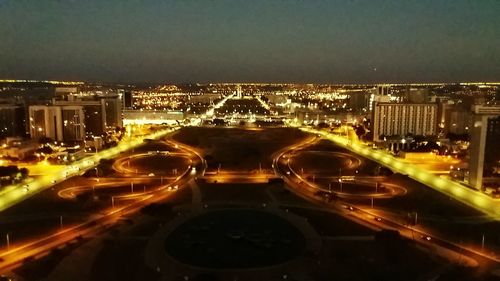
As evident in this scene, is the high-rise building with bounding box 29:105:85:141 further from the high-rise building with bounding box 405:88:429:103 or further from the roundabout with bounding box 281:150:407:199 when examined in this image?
the high-rise building with bounding box 405:88:429:103

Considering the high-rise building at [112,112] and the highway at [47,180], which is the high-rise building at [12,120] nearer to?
the high-rise building at [112,112]

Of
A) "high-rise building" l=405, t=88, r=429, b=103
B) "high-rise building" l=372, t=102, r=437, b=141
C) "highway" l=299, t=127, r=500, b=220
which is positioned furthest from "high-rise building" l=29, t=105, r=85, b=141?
"high-rise building" l=405, t=88, r=429, b=103

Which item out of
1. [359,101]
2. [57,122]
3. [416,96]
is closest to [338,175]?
[416,96]

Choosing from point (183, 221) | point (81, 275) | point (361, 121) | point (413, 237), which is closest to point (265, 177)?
point (183, 221)

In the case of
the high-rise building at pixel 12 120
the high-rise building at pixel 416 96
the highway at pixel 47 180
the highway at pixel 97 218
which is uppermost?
the high-rise building at pixel 416 96

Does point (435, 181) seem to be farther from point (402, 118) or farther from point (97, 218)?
point (402, 118)

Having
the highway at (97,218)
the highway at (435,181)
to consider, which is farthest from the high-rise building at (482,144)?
the highway at (97,218)
